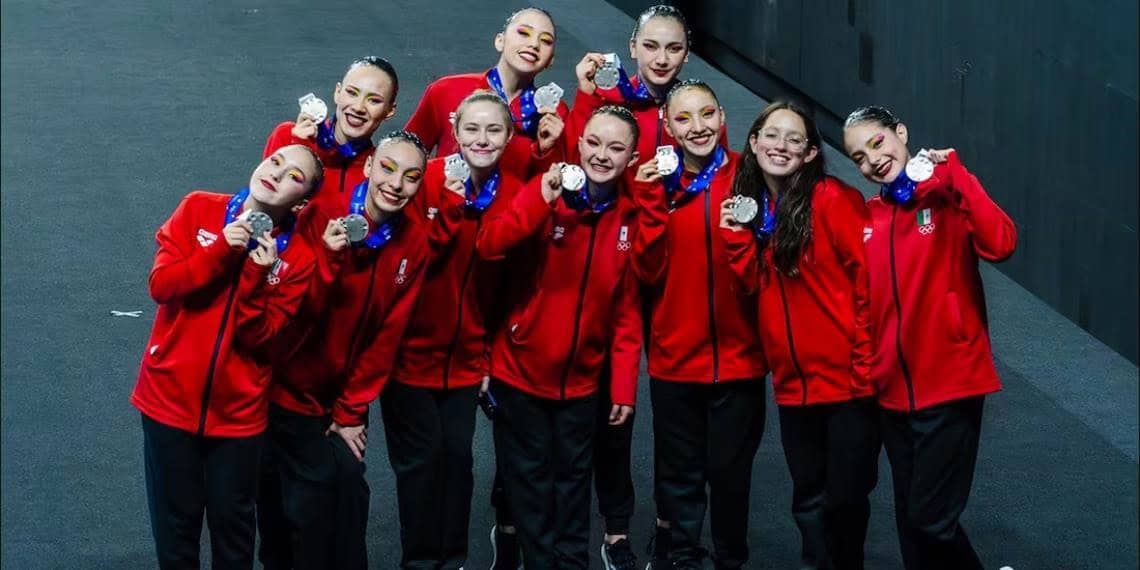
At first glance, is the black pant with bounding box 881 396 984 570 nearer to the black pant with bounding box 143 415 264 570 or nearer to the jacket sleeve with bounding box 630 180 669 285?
the jacket sleeve with bounding box 630 180 669 285

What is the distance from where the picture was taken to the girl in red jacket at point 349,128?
5.88m

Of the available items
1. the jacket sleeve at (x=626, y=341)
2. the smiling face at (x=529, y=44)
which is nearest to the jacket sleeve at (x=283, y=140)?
the smiling face at (x=529, y=44)

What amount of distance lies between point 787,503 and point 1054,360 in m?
1.60

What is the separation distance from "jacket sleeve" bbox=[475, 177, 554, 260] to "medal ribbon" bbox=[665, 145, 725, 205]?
0.37 m

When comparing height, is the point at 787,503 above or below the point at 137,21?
below

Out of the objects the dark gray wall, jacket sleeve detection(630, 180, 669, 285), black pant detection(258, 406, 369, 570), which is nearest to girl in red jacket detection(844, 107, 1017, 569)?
jacket sleeve detection(630, 180, 669, 285)

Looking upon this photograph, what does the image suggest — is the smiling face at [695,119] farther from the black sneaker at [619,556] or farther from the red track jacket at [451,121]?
the black sneaker at [619,556]

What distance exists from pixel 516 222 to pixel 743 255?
67 cm

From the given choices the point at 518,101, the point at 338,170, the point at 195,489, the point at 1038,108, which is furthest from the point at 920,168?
the point at 1038,108

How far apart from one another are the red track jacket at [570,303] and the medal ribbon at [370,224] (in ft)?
0.93

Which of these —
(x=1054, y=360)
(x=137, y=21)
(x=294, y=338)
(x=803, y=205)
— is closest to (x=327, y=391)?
(x=294, y=338)

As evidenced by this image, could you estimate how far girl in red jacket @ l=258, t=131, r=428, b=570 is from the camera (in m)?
5.55

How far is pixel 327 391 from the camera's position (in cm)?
573

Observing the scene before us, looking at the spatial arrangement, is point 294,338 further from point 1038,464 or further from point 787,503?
point 1038,464
